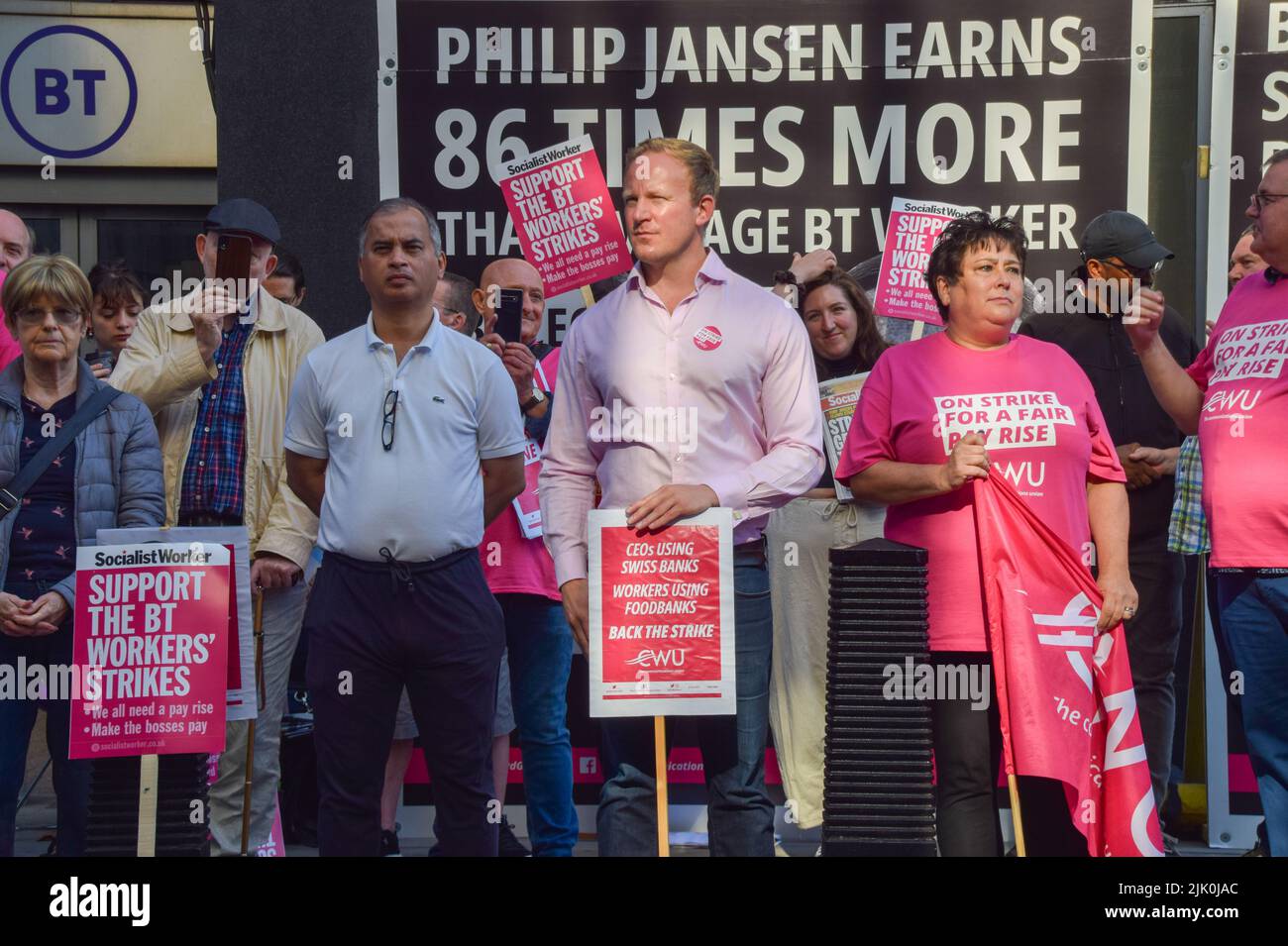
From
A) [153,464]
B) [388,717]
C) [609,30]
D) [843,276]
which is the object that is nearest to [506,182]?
[609,30]

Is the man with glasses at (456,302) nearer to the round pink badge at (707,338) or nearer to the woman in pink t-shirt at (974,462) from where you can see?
the round pink badge at (707,338)

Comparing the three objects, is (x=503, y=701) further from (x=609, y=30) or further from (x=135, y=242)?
(x=135, y=242)

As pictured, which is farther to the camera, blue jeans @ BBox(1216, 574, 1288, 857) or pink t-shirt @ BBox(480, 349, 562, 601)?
pink t-shirt @ BBox(480, 349, 562, 601)

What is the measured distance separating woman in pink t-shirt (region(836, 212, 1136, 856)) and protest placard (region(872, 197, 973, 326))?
1466 millimetres

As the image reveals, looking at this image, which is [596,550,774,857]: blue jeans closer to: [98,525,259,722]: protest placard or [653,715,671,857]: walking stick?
[653,715,671,857]: walking stick

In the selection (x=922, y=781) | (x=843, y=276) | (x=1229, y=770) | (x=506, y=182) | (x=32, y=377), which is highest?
(x=506, y=182)

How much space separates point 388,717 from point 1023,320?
3.14m

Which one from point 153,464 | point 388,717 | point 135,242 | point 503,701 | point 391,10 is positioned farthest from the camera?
point 135,242

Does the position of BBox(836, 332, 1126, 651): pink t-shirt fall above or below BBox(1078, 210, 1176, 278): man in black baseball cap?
below

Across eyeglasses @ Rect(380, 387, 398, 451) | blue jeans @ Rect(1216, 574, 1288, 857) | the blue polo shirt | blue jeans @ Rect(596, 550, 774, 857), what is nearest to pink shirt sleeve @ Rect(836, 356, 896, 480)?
blue jeans @ Rect(596, 550, 774, 857)

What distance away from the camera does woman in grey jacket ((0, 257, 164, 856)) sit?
4.88m

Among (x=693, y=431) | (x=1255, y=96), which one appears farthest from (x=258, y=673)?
(x=1255, y=96)

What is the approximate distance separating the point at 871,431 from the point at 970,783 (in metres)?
1.08
